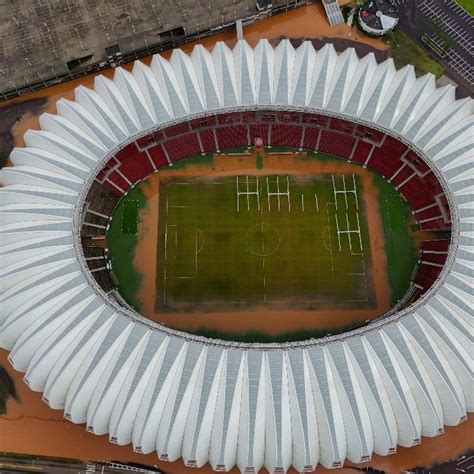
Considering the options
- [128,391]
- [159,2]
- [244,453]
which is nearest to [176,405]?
[128,391]

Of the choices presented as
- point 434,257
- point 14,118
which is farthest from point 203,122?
point 434,257

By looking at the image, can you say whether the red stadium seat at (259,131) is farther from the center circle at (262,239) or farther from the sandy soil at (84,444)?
the sandy soil at (84,444)

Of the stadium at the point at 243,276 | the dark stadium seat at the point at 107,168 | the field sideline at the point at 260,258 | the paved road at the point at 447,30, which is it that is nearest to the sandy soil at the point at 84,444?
the stadium at the point at 243,276

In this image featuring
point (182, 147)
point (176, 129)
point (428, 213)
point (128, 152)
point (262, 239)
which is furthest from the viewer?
point (182, 147)

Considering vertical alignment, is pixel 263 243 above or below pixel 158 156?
below

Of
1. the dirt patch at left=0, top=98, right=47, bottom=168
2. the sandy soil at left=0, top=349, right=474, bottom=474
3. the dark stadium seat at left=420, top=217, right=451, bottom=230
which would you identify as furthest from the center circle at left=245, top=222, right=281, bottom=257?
the dirt patch at left=0, top=98, right=47, bottom=168

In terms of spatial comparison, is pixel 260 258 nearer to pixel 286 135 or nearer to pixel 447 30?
pixel 286 135

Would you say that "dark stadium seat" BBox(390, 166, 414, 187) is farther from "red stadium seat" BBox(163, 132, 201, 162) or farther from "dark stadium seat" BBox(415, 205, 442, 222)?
"red stadium seat" BBox(163, 132, 201, 162)
